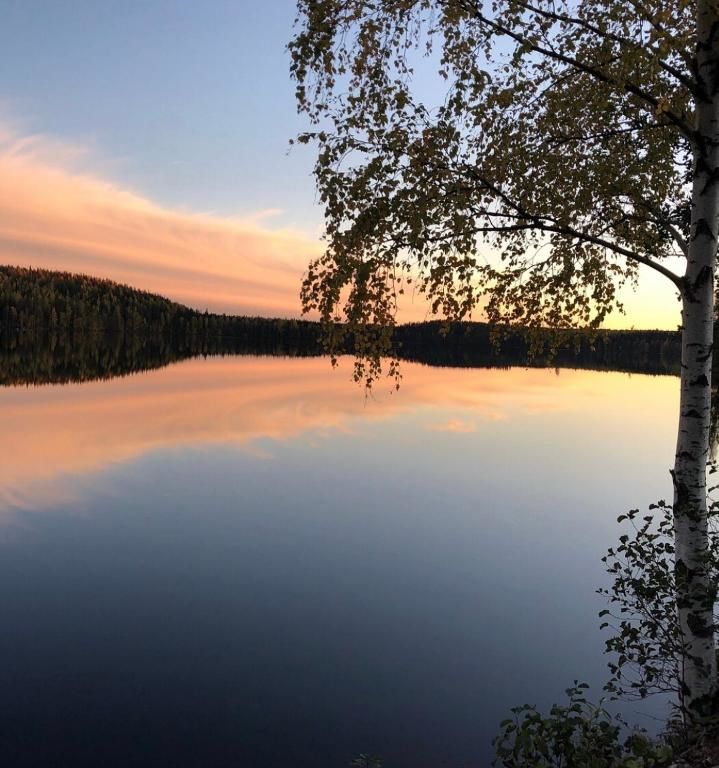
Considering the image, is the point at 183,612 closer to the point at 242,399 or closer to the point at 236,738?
the point at 236,738

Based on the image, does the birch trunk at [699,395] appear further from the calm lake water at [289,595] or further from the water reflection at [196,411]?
the water reflection at [196,411]

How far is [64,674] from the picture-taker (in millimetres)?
10648

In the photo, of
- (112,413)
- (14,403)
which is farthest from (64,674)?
(14,403)

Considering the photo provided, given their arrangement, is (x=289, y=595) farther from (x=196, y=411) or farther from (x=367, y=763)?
(x=196, y=411)

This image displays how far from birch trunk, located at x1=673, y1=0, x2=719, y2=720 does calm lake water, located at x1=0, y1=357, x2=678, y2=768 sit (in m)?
3.68

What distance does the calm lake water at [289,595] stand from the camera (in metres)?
9.66

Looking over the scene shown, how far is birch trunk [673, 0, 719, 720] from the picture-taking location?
757 centimetres

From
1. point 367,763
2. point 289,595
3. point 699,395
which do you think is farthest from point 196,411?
point 699,395

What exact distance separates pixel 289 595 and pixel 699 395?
10091mm

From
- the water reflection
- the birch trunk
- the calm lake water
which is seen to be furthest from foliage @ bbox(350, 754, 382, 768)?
the water reflection

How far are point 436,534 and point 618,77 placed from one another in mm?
15169

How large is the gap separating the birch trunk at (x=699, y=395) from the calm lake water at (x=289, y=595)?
3682mm

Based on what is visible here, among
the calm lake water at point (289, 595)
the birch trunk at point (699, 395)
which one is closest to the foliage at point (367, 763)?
the calm lake water at point (289, 595)

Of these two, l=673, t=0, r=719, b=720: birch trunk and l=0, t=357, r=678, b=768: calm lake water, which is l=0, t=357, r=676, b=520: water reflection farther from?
l=673, t=0, r=719, b=720: birch trunk
